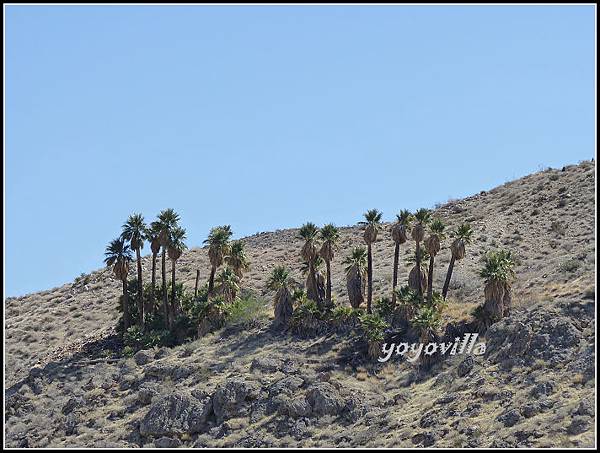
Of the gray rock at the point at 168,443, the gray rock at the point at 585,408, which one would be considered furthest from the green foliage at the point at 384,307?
the gray rock at the point at 585,408

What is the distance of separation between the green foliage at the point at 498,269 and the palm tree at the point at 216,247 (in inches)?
875

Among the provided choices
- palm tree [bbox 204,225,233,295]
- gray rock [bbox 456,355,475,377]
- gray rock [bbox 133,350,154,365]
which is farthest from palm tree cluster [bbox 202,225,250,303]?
gray rock [bbox 456,355,475,377]

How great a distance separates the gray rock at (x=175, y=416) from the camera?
82500 millimetres

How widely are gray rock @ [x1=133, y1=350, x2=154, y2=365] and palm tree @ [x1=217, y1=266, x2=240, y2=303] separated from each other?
7884mm

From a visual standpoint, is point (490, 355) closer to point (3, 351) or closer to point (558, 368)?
point (558, 368)

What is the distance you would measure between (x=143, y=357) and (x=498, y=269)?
25463 mm

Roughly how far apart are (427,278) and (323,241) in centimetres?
812

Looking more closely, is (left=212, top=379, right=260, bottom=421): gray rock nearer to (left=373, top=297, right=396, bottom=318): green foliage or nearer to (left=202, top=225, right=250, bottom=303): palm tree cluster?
(left=373, top=297, right=396, bottom=318): green foliage

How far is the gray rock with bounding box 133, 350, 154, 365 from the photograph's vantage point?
92562 mm

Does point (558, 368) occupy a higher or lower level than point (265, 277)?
lower

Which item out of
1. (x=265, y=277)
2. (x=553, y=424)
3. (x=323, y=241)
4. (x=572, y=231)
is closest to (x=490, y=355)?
(x=553, y=424)

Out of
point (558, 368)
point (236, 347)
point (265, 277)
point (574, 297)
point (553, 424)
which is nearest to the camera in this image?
point (553, 424)

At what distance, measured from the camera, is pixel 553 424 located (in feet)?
232

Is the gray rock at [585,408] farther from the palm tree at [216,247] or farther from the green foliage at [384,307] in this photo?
the palm tree at [216,247]
